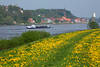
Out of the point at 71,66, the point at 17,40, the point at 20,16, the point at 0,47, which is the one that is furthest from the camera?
the point at 20,16

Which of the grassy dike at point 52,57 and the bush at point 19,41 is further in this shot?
the bush at point 19,41

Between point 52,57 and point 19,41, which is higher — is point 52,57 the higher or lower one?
the higher one

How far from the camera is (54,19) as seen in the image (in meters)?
193

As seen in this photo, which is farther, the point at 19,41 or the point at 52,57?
the point at 19,41

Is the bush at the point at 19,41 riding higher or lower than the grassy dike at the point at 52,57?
lower

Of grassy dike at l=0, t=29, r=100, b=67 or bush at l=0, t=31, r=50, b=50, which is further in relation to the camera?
bush at l=0, t=31, r=50, b=50

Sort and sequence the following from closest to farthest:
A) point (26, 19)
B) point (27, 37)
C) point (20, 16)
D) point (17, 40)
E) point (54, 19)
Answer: point (17, 40), point (27, 37), point (20, 16), point (26, 19), point (54, 19)

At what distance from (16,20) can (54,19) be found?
8519 centimetres

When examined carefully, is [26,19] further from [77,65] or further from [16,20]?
[77,65]

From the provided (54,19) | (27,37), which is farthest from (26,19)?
(27,37)

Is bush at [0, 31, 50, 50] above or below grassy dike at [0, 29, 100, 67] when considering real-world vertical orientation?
below

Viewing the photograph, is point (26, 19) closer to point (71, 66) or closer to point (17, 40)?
point (17, 40)

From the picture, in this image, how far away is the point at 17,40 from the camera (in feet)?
81.1

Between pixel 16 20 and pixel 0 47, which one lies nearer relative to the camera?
pixel 0 47
